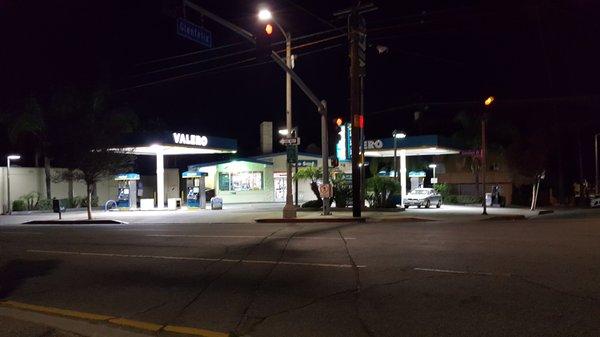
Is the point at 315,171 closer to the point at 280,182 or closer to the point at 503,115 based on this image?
the point at 280,182

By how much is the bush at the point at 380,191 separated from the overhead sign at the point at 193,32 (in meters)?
19.7

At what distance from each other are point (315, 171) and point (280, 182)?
1639 cm

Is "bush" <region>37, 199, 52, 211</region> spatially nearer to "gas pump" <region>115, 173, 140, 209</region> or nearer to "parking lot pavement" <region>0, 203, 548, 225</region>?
"parking lot pavement" <region>0, 203, 548, 225</region>

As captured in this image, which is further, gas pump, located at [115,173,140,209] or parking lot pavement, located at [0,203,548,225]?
gas pump, located at [115,173,140,209]

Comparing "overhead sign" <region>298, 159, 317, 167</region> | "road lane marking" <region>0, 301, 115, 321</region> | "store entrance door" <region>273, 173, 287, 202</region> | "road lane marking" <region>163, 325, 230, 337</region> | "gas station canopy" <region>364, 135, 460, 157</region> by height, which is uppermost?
"gas station canopy" <region>364, 135, 460, 157</region>

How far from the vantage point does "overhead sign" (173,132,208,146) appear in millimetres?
36438

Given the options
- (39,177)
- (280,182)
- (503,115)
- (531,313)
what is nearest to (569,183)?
(503,115)

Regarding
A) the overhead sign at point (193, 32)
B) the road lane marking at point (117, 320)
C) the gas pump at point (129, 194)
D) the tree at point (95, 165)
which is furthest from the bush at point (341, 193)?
the road lane marking at point (117, 320)

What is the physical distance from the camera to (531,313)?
7301mm

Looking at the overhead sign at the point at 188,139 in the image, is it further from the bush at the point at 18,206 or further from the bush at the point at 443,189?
the bush at the point at 443,189

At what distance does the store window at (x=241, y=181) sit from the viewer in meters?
48.7

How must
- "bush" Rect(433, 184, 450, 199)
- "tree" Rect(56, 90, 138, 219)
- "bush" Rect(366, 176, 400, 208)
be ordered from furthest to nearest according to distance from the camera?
"bush" Rect(433, 184, 450, 199) < "bush" Rect(366, 176, 400, 208) < "tree" Rect(56, 90, 138, 219)

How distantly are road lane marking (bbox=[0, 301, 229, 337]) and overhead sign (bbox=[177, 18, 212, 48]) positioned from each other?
7.61 metres

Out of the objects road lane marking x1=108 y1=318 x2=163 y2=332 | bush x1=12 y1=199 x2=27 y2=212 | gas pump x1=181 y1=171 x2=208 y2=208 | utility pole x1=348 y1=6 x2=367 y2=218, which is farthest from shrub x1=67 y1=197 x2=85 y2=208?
road lane marking x1=108 y1=318 x2=163 y2=332
